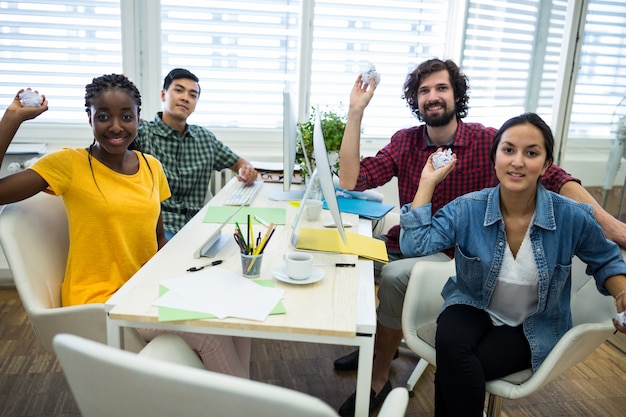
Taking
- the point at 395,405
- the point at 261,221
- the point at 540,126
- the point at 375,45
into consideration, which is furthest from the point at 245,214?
the point at 375,45

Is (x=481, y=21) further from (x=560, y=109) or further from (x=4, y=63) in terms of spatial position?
(x=4, y=63)

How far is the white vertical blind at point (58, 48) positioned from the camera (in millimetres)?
3137

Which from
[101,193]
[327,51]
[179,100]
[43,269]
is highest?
[327,51]

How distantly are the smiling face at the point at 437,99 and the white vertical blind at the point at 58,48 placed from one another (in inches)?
74.4

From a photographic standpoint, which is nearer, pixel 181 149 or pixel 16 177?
pixel 16 177

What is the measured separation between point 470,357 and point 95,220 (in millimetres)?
1145

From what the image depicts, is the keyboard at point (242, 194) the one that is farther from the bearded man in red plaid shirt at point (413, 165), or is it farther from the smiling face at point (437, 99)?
the smiling face at point (437, 99)

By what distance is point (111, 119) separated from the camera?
172 cm

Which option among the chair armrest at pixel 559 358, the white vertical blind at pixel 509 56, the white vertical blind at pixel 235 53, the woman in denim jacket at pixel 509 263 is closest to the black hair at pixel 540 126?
the woman in denim jacket at pixel 509 263


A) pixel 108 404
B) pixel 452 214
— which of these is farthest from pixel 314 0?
pixel 108 404

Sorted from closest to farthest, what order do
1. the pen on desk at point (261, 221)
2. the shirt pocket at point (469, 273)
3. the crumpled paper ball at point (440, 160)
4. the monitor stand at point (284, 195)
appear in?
the shirt pocket at point (469, 273) < the crumpled paper ball at point (440, 160) < the pen on desk at point (261, 221) < the monitor stand at point (284, 195)

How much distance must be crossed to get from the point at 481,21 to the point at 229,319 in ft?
9.50

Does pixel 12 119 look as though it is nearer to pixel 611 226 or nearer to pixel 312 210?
pixel 312 210

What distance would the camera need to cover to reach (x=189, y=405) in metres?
0.78
